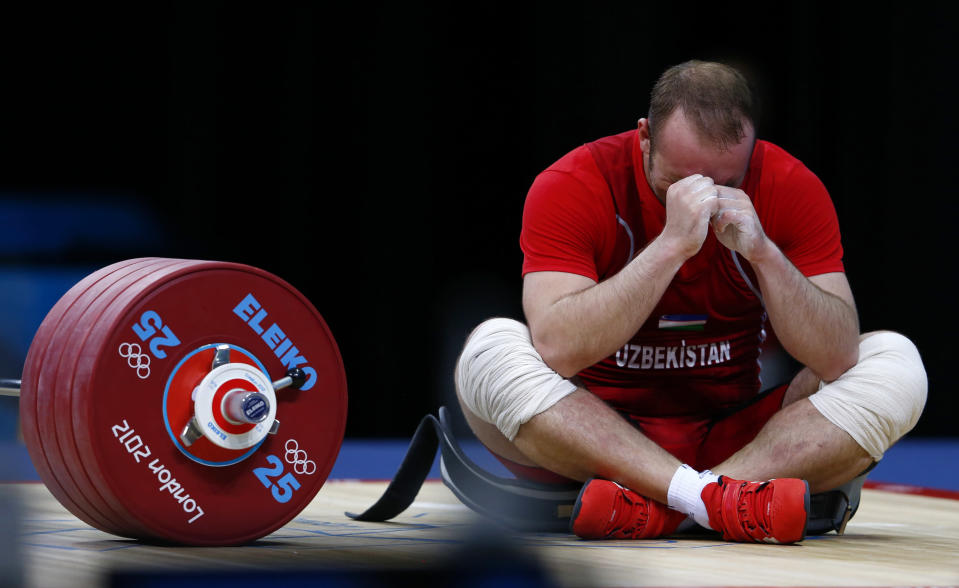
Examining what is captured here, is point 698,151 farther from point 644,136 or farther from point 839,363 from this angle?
point 839,363

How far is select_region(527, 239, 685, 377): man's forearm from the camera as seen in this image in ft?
6.04

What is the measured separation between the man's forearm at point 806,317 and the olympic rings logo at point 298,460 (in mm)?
743

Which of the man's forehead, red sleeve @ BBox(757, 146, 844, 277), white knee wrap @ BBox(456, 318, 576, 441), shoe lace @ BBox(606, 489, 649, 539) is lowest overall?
shoe lace @ BBox(606, 489, 649, 539)

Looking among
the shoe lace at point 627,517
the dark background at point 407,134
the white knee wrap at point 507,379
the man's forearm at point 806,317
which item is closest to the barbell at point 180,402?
the white knee wrap at point 507,379

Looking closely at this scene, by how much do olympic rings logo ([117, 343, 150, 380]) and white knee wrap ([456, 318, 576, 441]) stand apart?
566 mm

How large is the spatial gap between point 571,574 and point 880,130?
11.3ft

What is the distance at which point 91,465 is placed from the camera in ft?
4.93

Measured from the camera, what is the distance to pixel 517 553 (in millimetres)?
1296

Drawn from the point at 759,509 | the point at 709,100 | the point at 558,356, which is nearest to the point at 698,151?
the point at 709,100

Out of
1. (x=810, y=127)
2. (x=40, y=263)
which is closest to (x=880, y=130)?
(x=810, y=127)

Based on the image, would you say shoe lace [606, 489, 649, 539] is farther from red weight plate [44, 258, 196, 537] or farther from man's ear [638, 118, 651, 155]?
red weight plate [44, 258, 196, 537]

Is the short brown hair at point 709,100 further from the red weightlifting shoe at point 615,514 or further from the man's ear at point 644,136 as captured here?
the red weightlifting shoe at point 615,514

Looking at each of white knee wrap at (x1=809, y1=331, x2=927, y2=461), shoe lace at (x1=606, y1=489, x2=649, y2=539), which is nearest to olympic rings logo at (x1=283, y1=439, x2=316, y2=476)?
shoe lace at (x1=606, y1=489, x2=649, y2=539)

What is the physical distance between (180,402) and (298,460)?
192 millimetres
